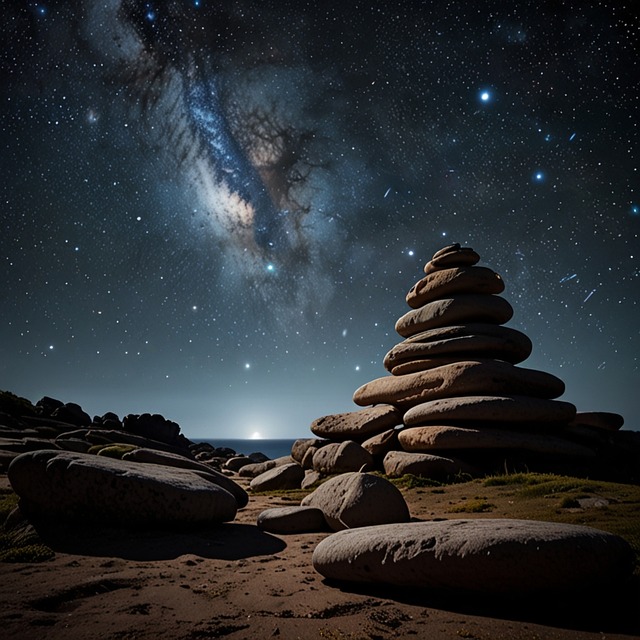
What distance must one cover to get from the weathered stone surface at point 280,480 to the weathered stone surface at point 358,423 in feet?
8.63

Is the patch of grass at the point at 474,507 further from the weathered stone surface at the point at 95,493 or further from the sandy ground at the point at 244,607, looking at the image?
the weathered stone surface at the point at 95,493

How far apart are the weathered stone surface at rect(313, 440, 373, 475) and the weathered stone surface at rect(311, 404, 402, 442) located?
136 cm

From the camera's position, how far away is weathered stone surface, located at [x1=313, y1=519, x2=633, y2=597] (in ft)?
11.5

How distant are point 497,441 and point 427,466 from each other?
2.32m

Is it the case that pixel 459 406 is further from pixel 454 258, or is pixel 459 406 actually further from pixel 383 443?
pixel 454 258

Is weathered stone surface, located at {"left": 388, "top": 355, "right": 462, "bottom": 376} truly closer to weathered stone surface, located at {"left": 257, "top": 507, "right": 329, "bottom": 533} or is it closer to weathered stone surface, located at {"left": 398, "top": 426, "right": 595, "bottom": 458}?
weathered stone surface, located at {"left": 398, "top": 426, "right": 595, "bottom": 458}

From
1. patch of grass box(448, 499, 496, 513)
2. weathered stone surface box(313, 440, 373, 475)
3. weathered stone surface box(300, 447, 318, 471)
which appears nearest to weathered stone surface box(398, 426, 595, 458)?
weathered stone surface box(313, 440, 373, 475)

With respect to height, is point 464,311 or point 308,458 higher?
point 464,311

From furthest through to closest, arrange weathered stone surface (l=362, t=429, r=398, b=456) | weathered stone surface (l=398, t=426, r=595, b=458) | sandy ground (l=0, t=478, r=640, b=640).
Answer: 1. weathered stone surface (l=362, t=429, r=398, b=456)
2. weathered stone surface (l=398, t=426, r=595, b=458)
3. sandy ground (l=0, t=478, r=640, b=640)

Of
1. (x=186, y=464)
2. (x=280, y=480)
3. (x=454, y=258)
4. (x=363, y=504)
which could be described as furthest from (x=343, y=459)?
(x=454, y=258)

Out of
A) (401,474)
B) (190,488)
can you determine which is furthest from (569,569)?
(401,474)

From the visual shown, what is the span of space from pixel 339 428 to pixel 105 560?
11724mm

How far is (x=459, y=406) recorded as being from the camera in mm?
12797

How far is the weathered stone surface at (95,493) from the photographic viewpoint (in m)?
5.95
